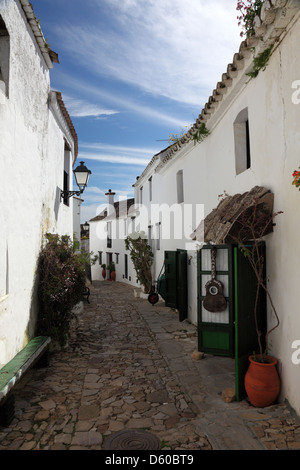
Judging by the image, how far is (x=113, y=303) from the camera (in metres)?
13.1

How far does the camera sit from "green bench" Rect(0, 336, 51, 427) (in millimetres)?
3813

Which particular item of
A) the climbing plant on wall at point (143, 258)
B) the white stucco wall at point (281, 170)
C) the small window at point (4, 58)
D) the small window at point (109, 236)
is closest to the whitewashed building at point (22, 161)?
the small window at point (4, 58)

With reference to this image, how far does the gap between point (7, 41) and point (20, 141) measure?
4.36 ft

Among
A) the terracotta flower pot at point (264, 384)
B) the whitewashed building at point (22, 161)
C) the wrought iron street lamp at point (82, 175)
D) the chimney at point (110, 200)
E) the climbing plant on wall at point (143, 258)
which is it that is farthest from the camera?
the chimney at point (110, 200)

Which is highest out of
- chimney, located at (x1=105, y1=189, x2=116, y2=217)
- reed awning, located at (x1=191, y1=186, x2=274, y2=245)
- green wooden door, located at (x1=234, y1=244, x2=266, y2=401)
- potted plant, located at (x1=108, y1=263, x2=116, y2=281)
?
chimney, located at (x1=105, y1=189, x2=116, y2=217)

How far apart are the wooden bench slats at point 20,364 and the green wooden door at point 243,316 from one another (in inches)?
112

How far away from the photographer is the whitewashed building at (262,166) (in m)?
3.82

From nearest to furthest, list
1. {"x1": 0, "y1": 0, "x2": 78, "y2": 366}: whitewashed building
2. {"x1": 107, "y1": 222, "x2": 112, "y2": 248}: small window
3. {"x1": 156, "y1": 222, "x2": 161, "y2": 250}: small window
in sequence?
{"x1": 0, "y1": 0, "x2": 78, "y2": 366}: whitewashed building < {"x1": 156, "y1": 222, "x2": 161, "y2": 250}: small window < {"x1": 107, "y1": 222, "x2": 112, "y2": 248}: small window

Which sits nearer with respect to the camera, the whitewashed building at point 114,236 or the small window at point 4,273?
the small window at point 4,273

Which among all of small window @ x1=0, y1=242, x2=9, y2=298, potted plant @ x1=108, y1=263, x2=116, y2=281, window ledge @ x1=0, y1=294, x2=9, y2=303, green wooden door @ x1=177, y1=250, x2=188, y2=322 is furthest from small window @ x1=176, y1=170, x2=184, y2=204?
potted plant @ x1=108, y1=263, x2=116, y2=281

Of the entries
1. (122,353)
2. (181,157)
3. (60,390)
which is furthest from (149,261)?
(60,390)

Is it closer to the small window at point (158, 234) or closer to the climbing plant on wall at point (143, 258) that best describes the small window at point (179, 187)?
the small window at point (158, 234)

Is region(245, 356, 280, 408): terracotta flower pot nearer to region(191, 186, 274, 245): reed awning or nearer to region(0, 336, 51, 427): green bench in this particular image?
region(191, 186, 274, 245): reed awning

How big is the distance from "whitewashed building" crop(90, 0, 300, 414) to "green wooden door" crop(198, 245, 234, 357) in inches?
0.6
